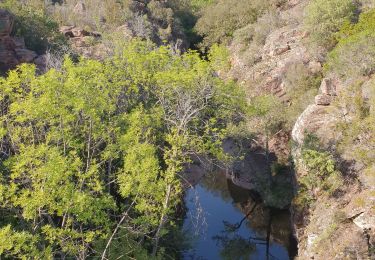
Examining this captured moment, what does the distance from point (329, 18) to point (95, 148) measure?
1200 inches

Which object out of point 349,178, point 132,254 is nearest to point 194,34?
Answer: point 349,178

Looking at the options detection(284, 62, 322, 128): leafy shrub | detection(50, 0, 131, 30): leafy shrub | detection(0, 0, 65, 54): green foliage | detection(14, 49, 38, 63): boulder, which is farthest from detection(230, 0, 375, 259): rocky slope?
detection(50, 0, 131, 30): leafy shrub

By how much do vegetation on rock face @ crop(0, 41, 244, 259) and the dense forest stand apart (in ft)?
0.29

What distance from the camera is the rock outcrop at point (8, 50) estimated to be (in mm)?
29672

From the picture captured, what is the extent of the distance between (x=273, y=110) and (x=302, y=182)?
28.4ft

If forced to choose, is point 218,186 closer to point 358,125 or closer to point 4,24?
point 358,125

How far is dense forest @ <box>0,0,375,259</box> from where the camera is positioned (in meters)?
16.1

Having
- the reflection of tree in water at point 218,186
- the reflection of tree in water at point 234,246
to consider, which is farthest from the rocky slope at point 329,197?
the reflection of tree in water at point 218,186

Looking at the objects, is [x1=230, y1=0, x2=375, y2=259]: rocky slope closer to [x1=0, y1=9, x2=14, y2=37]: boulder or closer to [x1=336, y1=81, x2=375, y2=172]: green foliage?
[x1=336, y1=81, x2=375, y2=172]: green foliage

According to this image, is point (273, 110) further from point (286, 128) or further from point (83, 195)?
point (83, 195)

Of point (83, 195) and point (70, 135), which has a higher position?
point (70, 135)

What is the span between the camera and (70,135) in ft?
60.1

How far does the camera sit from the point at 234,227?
29.3 m

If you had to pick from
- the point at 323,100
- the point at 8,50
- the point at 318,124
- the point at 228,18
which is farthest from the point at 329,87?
the point at 228,18
